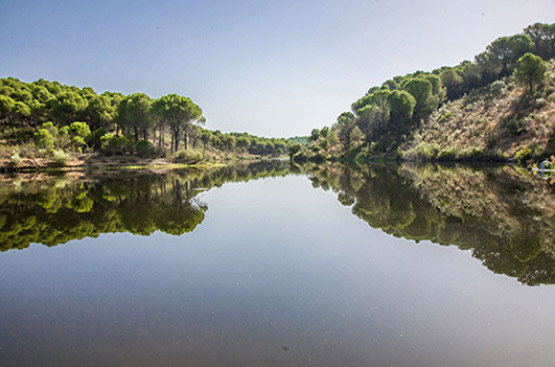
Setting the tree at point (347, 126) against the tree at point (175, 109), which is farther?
the tree at point (347, 126)

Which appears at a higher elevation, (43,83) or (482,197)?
(43,83)

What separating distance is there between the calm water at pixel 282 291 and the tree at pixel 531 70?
1964 inches

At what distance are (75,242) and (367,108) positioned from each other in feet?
253

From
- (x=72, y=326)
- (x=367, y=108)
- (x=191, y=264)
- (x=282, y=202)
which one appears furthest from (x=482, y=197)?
(x=367, y=108)

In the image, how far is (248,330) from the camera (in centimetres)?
403

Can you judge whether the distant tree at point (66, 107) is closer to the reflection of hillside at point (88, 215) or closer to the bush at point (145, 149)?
the bush at point (145, 149)

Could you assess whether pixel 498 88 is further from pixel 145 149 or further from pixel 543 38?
pixel 145 149

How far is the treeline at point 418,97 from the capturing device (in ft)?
224

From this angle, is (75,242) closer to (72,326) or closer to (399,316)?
(72,326)

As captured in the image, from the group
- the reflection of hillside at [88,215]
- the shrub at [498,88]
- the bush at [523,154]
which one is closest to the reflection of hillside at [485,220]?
the reflection of hillside at [88,215]

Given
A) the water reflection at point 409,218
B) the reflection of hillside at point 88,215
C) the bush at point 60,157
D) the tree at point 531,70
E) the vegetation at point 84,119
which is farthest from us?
the vegetation at point 84,119

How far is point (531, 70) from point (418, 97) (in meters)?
26.3

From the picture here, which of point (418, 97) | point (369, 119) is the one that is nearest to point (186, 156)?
point (369, 119)

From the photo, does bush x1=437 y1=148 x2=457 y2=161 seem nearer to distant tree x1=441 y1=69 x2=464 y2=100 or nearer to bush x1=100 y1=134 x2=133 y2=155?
distant tree x1=441 y1=69 x2=464 y2=100
